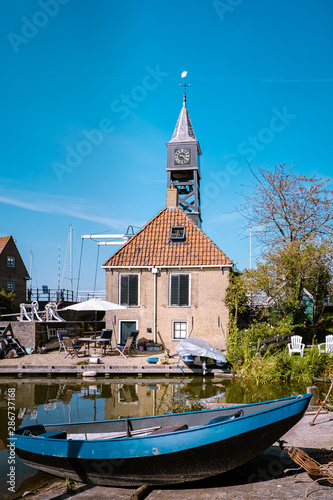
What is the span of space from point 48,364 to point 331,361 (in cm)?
1206

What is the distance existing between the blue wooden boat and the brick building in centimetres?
1363

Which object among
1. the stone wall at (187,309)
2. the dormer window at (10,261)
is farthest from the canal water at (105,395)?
the dormer window at (10,261)

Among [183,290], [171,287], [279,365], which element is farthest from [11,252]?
[279,365]

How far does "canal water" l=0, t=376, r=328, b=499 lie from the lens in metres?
11.4

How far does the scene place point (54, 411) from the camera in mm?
11859

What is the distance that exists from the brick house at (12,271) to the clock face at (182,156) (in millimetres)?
19926

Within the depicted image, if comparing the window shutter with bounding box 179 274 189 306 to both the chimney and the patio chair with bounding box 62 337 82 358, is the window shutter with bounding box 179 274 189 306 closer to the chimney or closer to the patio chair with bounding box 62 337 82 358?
the chimney

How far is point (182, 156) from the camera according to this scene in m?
29.0

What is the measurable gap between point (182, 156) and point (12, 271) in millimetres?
A: 21726

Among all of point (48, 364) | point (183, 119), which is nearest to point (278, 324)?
point (48, 364)

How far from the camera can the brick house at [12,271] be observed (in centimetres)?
3798

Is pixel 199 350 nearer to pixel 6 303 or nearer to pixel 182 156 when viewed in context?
pixel 182 156

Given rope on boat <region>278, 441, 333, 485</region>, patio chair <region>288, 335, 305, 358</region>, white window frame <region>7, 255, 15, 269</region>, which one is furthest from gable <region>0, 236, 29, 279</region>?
rope on boat <region>278, 441, 333, 485</region>

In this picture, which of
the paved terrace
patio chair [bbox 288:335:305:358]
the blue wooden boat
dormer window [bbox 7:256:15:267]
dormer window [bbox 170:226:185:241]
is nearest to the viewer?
the blue wooden boat
